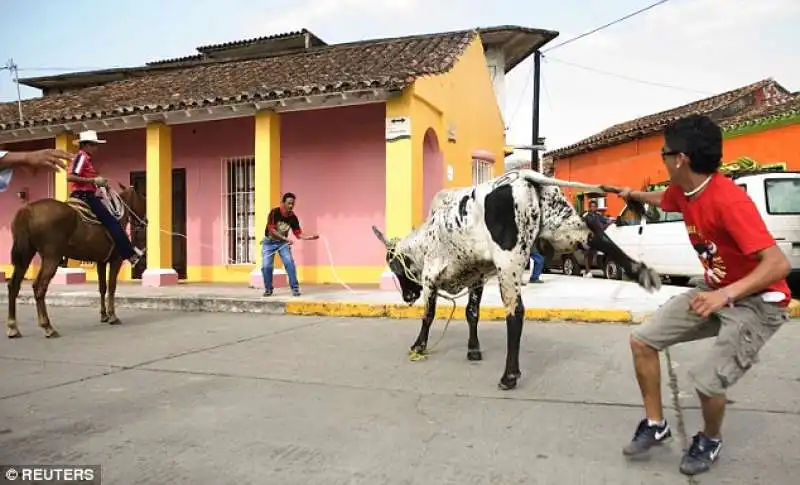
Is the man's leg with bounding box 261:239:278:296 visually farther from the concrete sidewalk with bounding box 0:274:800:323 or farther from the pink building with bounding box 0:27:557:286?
the pink building with bounding box 0:27:557:286

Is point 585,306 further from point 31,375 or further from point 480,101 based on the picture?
point 480,101

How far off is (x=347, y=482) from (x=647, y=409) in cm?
142

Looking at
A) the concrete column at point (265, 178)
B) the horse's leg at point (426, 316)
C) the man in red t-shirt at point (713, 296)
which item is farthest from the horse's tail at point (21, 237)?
the man in red t-shirt at point (713, 296)

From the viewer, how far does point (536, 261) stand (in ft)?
36.3

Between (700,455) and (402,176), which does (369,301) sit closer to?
(402,176)

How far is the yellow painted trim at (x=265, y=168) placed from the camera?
1093cm

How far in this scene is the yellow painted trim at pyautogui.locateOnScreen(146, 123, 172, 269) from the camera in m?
11.9

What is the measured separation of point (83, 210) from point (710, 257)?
665cm

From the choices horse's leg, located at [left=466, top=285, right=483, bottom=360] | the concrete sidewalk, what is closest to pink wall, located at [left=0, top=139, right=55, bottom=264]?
the concrete sidewalk

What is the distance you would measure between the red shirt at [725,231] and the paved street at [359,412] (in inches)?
34.9

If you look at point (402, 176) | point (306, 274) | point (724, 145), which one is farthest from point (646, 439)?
point (724, 145)

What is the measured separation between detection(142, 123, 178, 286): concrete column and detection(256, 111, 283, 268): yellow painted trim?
2.11 meters

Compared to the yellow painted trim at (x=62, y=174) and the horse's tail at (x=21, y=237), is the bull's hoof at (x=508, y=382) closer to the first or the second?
the horse's tail at (x=21, y=237)

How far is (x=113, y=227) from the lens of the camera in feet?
24.8
